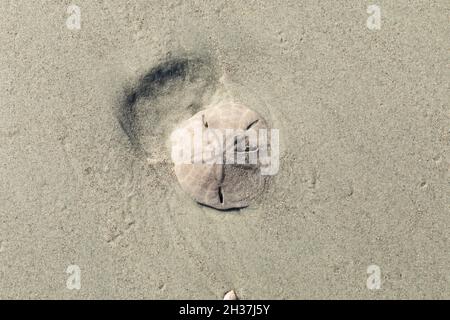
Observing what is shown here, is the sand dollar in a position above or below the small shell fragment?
above

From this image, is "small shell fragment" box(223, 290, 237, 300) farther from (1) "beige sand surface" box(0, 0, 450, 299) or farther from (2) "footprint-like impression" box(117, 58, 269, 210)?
(2) "footprint-like impression" box(117, 58, 269, 210)

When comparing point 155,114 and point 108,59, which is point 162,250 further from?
point 108,59

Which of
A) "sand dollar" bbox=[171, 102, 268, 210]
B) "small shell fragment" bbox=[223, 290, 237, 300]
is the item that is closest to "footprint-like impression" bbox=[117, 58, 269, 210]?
"sand dollar" bbox=[171, 102, 268, 210]

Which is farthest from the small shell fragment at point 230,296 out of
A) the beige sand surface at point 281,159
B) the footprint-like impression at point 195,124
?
the footprint-like impression at point 195,124

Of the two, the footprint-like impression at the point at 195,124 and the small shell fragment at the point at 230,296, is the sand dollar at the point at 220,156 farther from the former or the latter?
the small shell fragment at the point at 230,296

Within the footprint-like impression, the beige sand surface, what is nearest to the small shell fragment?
the beige sand surface

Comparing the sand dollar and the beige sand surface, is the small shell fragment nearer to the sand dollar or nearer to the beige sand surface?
the beige sand surface

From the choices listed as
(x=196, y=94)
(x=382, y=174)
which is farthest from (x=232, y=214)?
(x=382, y=174)

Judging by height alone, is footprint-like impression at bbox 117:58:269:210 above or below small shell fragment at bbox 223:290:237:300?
above
